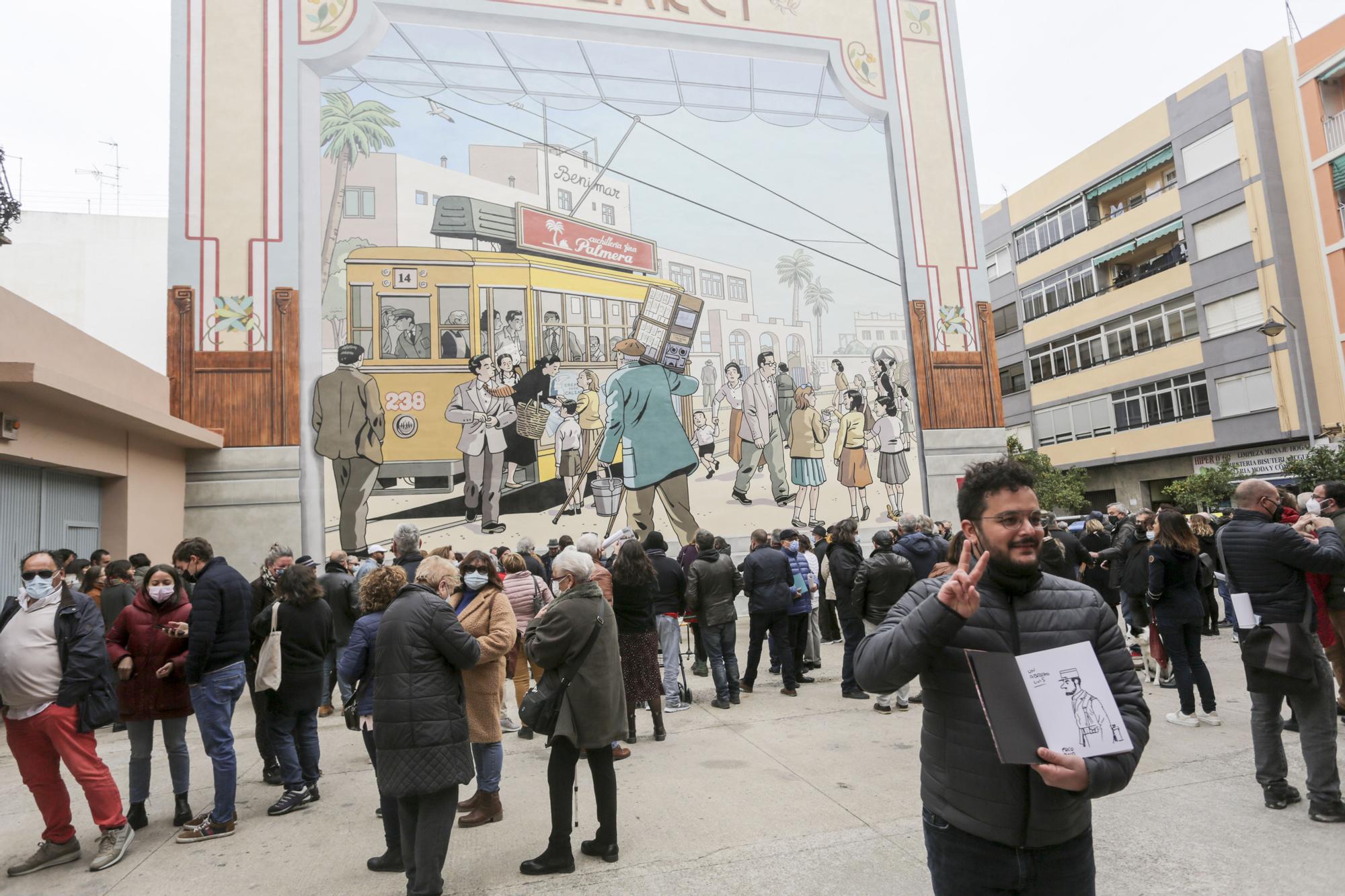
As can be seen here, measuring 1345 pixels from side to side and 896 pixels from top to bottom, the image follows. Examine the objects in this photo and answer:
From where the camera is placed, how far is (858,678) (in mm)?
2293

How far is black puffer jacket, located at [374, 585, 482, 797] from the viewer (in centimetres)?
381

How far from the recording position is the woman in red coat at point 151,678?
5.05 metres

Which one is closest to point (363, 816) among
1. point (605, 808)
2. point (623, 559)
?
point (605, 808)

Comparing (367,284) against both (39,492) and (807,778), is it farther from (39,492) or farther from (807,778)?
(807,778)

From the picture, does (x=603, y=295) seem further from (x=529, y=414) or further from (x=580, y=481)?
(x=580, y=481)

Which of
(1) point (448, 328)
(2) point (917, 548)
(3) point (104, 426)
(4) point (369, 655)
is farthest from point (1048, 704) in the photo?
(1) point (448, 328)

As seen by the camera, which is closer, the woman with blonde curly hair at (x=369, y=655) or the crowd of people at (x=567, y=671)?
the crowd of people at (x=567, y=671)

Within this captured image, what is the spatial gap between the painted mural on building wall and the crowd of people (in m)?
7.74

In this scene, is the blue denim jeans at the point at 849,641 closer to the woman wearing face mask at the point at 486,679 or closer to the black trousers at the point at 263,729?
the woman wearing face mask at the point at 486,679

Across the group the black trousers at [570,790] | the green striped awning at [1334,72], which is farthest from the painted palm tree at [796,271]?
the green striped awning at [1334,72]

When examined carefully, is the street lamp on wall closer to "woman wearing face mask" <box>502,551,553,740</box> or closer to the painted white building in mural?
the painted white building in mural

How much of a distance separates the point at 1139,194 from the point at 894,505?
21620mm

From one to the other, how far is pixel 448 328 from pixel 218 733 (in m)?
10.6

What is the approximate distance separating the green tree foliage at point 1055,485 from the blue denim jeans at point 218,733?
2641 centimetres
